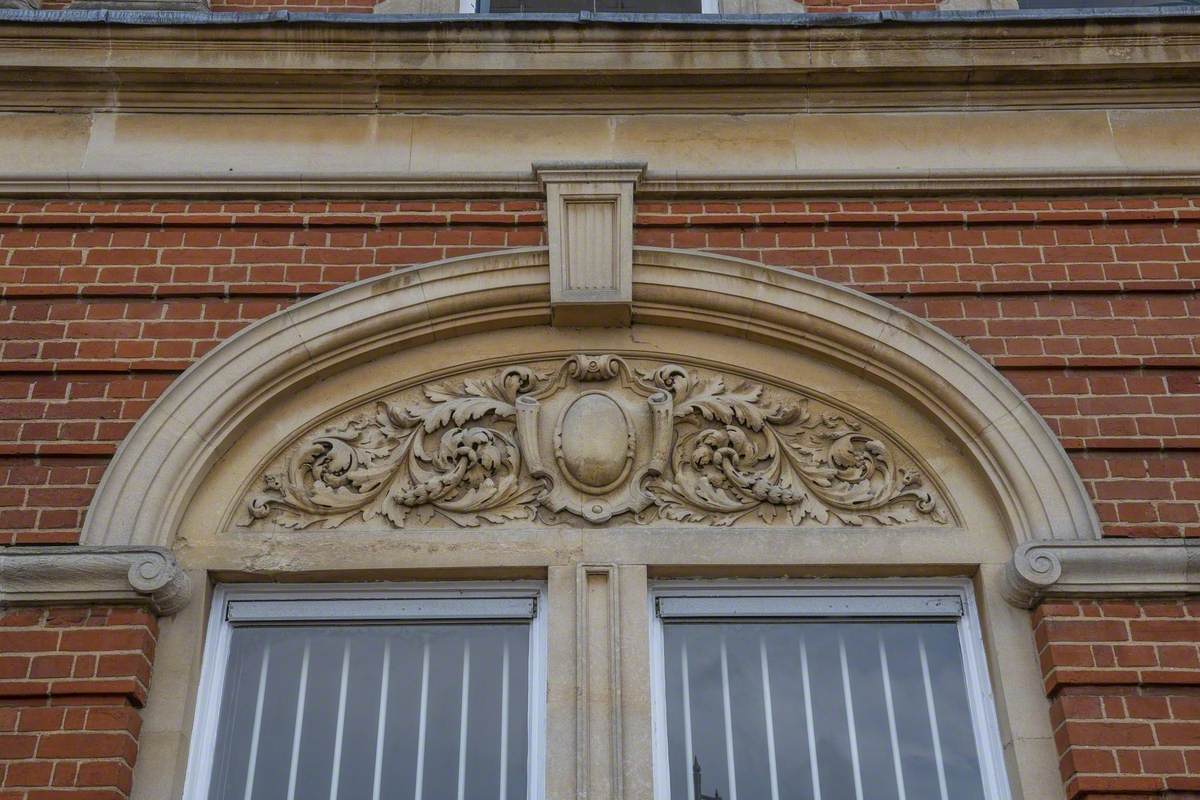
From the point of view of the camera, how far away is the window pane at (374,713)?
4934 mm

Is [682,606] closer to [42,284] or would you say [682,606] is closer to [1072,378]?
[1072,378]

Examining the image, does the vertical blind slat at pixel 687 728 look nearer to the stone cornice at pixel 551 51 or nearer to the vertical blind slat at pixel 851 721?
the vertical blind slat at pixel 851 721

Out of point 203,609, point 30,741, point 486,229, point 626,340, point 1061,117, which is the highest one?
point 1061,117

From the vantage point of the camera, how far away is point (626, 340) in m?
5.80

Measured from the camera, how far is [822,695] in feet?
16.9

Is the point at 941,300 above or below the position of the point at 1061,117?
below

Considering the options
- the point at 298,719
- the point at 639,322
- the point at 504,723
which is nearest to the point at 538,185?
the point at 639,322

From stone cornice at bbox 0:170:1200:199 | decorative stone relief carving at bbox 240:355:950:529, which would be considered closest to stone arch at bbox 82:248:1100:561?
decorative stone relief carving at bbox 240:355:950:529

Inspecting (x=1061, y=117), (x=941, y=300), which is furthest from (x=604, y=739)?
(x=1061, y=117)

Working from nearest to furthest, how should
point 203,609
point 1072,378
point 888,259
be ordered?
1. point 203,609
2. point 1072,378
3. point 888,259

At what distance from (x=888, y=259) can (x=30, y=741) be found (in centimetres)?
383

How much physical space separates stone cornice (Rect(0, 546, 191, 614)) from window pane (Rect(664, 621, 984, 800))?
75.4 inches

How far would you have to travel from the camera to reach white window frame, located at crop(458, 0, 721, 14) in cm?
684

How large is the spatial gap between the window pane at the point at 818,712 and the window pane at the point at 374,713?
0.63 meters
